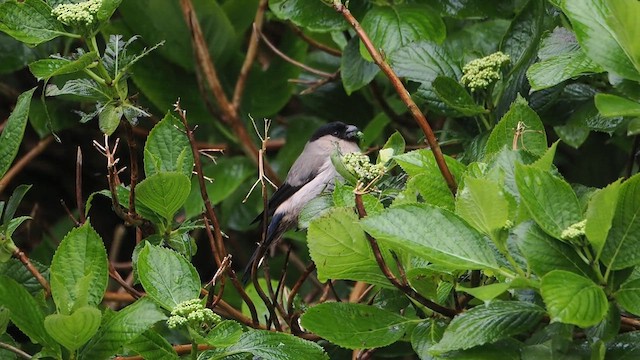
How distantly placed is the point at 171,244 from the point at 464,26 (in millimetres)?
1569

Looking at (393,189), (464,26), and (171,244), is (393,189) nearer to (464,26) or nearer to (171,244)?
(171,244)

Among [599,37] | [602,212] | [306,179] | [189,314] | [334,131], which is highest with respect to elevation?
[599,37]

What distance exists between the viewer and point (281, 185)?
3395mm

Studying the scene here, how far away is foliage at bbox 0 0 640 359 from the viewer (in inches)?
59.7

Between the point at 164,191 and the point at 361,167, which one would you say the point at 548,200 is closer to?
the point at 361,167

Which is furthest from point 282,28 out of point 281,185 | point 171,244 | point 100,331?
point 100,331

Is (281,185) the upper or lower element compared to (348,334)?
lower

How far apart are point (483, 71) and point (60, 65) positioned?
911 millimetres

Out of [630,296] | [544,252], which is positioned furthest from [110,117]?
[630,296]

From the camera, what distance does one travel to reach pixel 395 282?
1635 mm

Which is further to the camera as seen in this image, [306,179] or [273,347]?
[306,179]

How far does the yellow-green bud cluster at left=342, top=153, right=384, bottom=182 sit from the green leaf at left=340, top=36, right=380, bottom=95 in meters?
1.01

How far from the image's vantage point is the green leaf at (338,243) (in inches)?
63.7

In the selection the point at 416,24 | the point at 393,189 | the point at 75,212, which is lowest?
the point at 75,212
